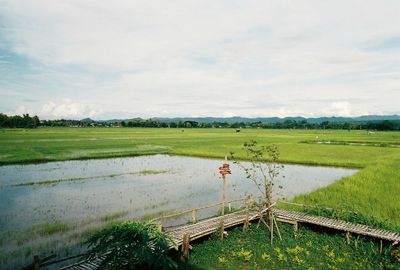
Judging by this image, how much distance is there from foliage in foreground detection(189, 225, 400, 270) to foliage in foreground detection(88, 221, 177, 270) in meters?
2.37

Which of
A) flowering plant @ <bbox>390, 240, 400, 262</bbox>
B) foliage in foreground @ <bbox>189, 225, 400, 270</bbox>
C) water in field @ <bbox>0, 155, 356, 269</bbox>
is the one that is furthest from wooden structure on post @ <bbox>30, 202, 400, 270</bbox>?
water in field @ <bbox>0, 155, 356, 269</bbox>

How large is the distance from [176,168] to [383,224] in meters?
22.2

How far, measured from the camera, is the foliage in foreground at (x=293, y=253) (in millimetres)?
10836

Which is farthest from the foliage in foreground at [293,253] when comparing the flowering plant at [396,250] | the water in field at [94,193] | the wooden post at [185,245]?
the water in field at [94,193]

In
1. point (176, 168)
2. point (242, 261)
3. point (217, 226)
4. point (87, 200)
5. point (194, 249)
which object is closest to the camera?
point (242, 261)

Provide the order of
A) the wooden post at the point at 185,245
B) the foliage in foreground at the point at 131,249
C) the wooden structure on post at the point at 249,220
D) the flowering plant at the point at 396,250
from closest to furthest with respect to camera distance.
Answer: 1. the foliage in foreground at the point at 131,249
2. the flowering plant at the point at 396,250
3. the wooden post at the point at 185,245
4. the wooden structure on post at the point at 249,220

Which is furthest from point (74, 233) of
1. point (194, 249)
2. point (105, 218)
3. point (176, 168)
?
point (176, 168)

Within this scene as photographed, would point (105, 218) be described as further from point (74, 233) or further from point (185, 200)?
point (185, 200)

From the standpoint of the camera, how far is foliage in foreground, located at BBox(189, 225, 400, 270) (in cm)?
1084

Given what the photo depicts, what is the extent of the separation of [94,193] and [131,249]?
44.0 feet

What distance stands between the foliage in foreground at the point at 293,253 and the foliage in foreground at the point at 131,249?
93.4 inches

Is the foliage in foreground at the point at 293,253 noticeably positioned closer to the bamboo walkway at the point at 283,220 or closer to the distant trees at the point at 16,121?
the bamboo walkway at the point at 283,220

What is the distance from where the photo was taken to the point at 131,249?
8.88 metres

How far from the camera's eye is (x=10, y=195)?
65.9 ft
